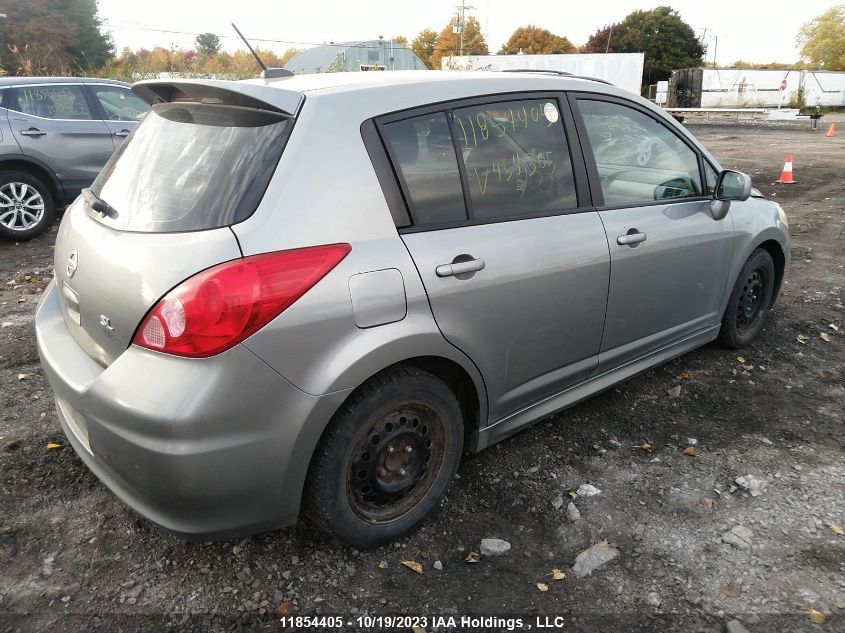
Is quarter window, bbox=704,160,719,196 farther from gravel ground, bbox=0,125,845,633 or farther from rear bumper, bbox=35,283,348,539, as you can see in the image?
rear bumper, bbox=35,283,348,539

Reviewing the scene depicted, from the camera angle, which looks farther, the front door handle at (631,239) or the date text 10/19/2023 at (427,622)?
the front door handle at (631,239)

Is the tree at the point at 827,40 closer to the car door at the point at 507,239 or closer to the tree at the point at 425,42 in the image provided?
the tree at the point at 425,42

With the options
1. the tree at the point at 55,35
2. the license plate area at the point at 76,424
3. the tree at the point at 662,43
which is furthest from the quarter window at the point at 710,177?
the tree at the point at 662,43

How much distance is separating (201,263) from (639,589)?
197 cm

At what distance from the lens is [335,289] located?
2.20 meters

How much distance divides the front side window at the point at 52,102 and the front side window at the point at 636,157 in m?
6.96

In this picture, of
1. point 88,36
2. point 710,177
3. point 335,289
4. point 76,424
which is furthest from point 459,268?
point 88,36

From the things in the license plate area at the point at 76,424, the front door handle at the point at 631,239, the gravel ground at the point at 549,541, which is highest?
the front door handle at the point at 631,239

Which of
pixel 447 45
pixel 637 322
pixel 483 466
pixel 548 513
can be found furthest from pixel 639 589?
pixel 447 45

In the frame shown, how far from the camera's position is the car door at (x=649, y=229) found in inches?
128

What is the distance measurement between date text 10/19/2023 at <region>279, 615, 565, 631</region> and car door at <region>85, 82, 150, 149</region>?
7249mm

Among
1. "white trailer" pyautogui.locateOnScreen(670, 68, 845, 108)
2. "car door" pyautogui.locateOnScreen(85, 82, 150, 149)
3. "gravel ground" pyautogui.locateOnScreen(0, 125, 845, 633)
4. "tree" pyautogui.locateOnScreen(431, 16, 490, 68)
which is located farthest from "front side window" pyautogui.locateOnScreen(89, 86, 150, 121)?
"tree" pyautogui.locateOnScreen(431, 16, 490, 68)

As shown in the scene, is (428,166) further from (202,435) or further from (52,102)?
(52,102)

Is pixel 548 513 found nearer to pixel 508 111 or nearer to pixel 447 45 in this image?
pixel 508 111
